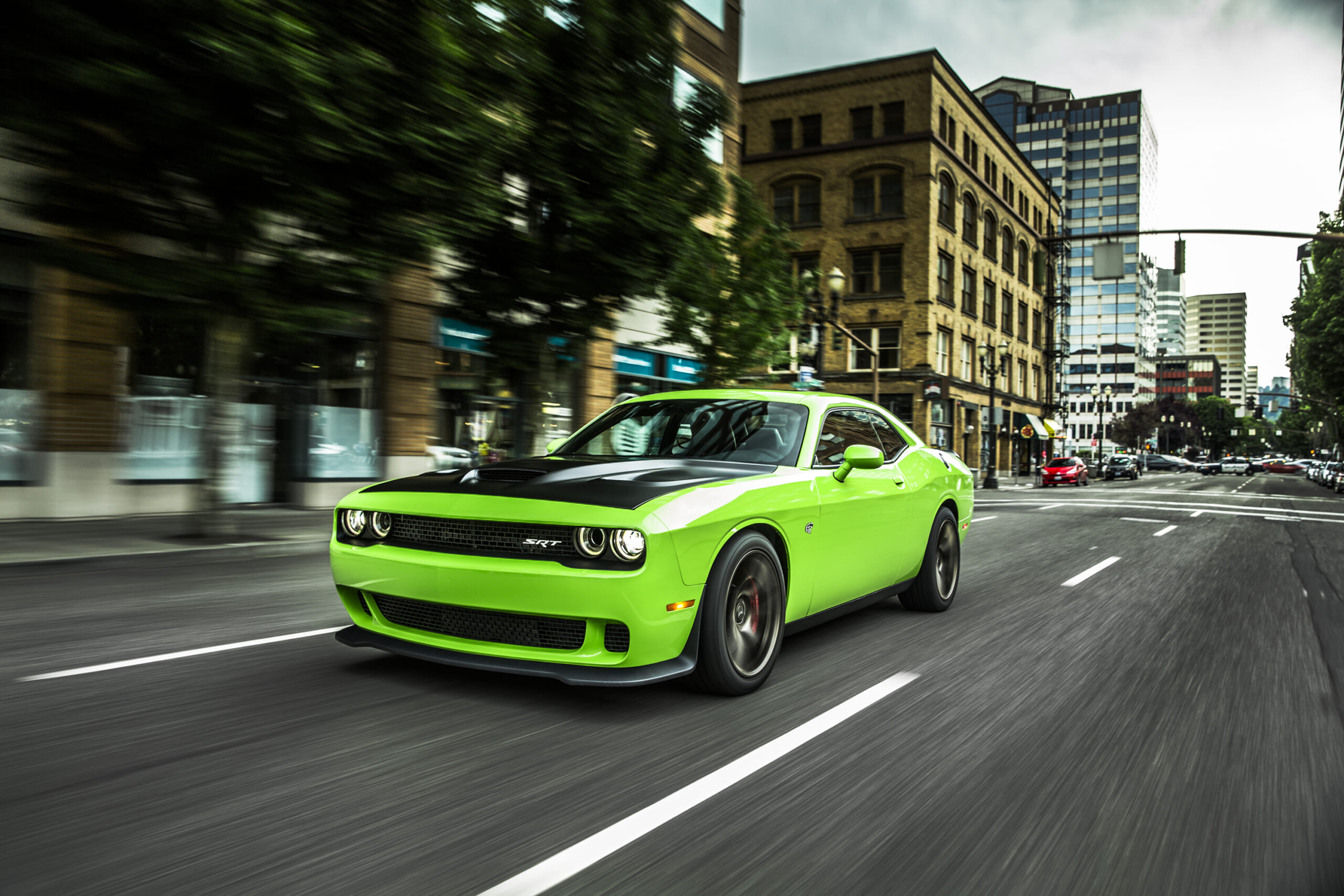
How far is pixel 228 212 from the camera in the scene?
8.03 meters

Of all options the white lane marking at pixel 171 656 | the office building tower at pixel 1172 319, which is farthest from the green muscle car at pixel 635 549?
the office building tower at pixel 1172 319

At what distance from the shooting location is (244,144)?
24.1ft

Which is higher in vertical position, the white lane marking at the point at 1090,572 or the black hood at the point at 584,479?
the black hood at the point at 584,479

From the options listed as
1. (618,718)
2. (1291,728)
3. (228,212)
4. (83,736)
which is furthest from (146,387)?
(1291,728)

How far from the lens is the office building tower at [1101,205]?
130m

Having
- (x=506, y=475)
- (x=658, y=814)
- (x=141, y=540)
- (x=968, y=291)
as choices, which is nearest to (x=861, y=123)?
(x=968, y=291)

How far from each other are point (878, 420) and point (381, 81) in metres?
5.12

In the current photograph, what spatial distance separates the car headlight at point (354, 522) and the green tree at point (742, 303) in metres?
11.2

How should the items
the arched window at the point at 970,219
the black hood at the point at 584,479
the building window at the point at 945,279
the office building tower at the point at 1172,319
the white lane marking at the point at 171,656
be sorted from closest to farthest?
the black hood at the point at 584,479, the white lane marking at the point at 171,656, the building window at the point at 945,279, the arched window at the point at 970,219, the office building tower at the point at 1172,319

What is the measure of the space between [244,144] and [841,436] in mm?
5266

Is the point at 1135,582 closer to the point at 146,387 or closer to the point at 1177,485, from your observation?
the point at 146,387

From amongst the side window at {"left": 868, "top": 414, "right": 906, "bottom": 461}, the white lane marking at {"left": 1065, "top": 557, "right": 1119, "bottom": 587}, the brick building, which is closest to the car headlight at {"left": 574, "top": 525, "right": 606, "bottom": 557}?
the side window at {"left": 868, "top": 414, "right": 906, "bottom": 461}

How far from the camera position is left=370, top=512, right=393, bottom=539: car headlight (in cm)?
413

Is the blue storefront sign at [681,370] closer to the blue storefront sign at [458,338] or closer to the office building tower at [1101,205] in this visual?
the blue storefront sign at [458,338]
